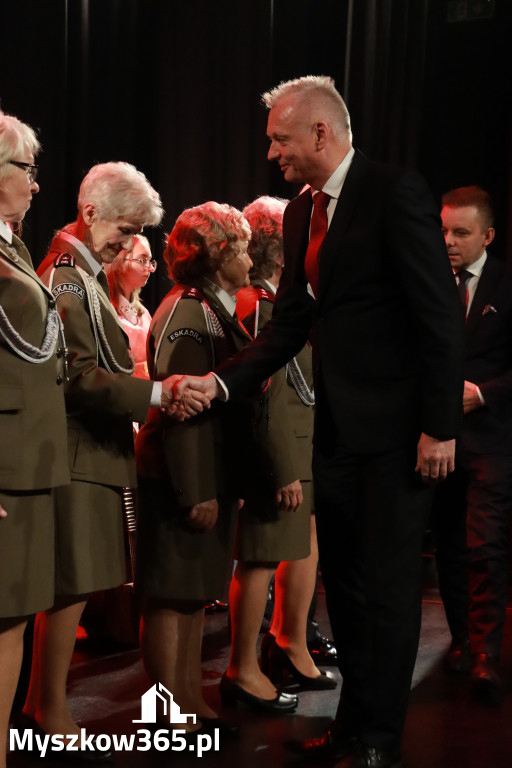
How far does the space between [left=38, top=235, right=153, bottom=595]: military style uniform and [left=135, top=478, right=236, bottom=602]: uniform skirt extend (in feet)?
0.31

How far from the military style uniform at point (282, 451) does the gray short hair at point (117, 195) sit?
0.53 m

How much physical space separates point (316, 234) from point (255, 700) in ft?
4.38

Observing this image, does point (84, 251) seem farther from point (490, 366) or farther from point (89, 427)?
point (490, 366)

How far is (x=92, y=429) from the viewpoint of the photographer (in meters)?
2.28

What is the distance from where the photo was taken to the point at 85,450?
226cm

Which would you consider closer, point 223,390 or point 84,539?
point 84,539

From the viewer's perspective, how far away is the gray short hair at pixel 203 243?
8.34 feet

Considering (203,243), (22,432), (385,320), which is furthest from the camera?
(203,243)

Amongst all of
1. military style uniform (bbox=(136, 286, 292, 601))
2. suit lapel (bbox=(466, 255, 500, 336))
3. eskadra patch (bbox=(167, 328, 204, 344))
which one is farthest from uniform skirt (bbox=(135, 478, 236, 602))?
suit lapel (bbox=(466, 255, 500, 336))

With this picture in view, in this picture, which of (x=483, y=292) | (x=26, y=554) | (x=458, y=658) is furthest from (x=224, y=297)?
(x=458, y=658)

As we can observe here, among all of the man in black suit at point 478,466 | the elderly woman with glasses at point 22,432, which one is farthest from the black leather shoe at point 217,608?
the elderly woman with glasses at point 22,432

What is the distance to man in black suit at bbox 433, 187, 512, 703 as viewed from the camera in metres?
3.06

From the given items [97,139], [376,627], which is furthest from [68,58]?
[376,627]

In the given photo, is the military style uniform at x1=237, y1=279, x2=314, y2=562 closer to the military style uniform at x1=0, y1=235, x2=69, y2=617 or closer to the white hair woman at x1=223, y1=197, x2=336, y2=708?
the white hair woman at x1=223, y1=197, x2=336, y2=708
